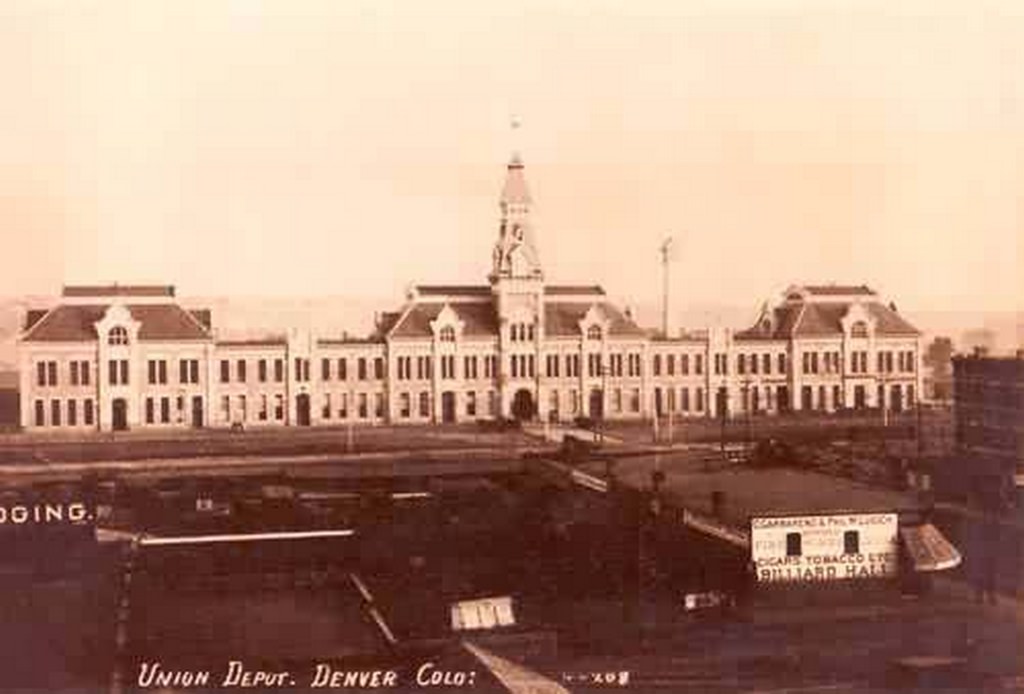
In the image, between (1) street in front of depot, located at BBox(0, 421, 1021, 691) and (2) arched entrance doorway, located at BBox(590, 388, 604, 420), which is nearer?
(1) street in front of depot, located at BBox(0, 421, 1021, 691)

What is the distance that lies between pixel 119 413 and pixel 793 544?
3376mm

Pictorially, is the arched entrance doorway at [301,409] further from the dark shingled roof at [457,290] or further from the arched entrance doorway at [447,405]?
the dark shingled roof at [457,290]

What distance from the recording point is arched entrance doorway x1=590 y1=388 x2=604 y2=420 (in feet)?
20.7

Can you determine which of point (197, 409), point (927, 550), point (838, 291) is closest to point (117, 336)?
point (197, 409)

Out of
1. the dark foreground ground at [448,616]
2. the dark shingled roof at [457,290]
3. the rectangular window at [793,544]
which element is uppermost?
the dark shingled roof at [457,290]

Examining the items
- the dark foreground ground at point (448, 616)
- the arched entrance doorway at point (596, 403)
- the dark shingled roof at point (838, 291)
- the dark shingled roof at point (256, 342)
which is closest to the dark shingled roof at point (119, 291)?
the dark shingled roof at point (256, 342)

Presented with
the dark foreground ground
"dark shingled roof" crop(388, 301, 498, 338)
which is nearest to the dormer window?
the dark foreground ground

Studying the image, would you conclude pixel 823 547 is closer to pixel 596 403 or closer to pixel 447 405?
pixel 596 403

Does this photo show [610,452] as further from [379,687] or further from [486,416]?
[379,687]

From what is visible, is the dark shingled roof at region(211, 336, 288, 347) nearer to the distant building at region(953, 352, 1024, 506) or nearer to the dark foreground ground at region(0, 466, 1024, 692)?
the dark foreground ground at region(0, 466, 1024, 692)

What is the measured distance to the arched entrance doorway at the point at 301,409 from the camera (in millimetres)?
6508

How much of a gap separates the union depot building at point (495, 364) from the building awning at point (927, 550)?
0.84 meters

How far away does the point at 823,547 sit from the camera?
5918mm

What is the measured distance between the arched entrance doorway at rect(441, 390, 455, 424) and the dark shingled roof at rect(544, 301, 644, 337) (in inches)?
24.6
